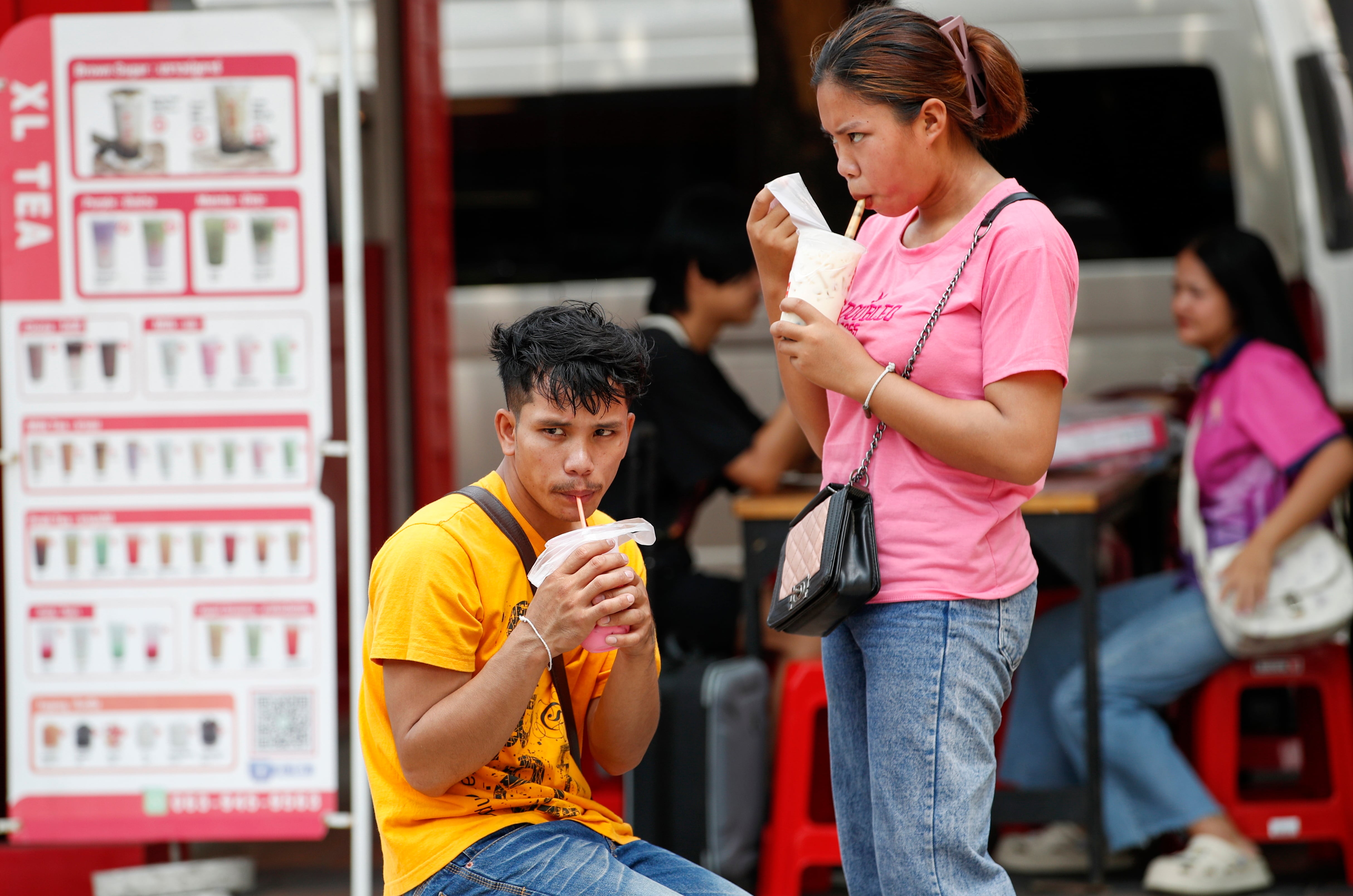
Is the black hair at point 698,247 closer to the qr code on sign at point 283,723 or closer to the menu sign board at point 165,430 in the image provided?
the menu sign board at point 165,430

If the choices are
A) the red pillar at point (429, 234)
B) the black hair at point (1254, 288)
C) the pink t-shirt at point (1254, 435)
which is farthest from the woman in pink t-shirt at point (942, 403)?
the red pillar at point (429, 234)

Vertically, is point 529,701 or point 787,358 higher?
point 787,358

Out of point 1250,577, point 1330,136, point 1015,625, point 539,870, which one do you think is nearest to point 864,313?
point 1015,625

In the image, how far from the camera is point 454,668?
143 cm

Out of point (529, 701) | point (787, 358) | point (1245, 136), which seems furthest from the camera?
point (1245, 136)

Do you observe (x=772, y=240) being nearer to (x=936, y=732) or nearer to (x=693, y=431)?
(x=936, y=732)

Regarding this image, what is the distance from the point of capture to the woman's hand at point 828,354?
1.59 meters

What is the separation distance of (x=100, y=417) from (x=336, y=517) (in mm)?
850

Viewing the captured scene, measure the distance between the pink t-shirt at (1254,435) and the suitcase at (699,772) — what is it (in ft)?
3.91

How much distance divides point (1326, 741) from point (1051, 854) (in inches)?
28.3

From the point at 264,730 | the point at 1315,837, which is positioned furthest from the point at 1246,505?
the point at 264,730

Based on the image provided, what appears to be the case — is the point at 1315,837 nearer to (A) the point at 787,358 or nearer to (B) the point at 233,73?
(A) the point at 787,358

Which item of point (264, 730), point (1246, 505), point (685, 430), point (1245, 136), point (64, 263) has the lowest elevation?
point (264, 730)

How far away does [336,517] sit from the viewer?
348cm
